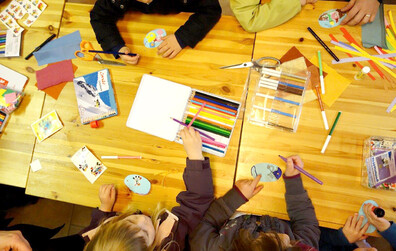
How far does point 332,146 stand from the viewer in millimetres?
1013

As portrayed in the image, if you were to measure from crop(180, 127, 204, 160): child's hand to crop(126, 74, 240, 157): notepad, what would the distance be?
0.04 metres

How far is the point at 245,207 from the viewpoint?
40.4 inches

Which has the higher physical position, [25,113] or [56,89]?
[56,89]

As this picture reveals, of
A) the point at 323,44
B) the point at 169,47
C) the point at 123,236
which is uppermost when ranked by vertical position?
the point at 323,44

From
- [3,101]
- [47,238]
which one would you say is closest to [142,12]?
[3,101]

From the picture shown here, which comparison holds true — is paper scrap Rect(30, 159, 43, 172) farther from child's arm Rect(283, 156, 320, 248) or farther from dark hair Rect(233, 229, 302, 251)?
child's arm Rect(283, 156, 320, 248)

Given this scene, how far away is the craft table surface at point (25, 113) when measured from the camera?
1.23 metres

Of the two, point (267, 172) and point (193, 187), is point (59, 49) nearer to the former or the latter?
point (193, 187)

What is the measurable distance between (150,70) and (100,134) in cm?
37

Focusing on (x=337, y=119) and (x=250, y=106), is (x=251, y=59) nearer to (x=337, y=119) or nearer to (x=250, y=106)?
(x=250, y=106)

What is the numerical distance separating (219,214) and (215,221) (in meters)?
0.04

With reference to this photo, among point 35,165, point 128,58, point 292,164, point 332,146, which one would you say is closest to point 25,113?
point 35,165

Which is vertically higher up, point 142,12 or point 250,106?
point 142,12

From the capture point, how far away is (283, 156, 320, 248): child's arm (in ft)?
3.18
